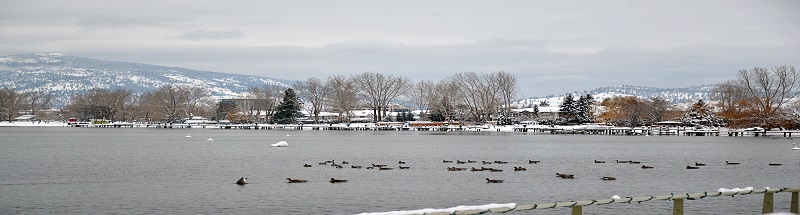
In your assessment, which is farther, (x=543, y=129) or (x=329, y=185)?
(x=543, y=129)

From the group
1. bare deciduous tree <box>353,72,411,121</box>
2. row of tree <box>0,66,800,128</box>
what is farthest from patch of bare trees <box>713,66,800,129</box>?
bare deciduous tree <box>353,72,411,121</box>

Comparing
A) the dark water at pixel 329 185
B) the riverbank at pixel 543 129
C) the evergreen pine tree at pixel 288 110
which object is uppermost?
the evergreen pine tree at pixel 288 110

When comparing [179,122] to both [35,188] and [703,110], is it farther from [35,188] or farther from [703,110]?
[35,188]

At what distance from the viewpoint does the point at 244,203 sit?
2770 centimetres

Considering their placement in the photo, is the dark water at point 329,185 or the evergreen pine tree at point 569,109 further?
the evergreen pine tree at point 569,109

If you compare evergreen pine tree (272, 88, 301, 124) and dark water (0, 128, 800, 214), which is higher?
evergreen pine tree (272, 88, 301, 124)

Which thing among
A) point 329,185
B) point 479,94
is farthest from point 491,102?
point 329,185

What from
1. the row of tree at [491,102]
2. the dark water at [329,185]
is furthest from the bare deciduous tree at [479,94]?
the dark water at [329,185]

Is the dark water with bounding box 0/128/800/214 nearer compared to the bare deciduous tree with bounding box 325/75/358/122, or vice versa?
the dark water with bounding box 0/128/800/214

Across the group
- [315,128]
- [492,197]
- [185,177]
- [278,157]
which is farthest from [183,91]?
[492,197]

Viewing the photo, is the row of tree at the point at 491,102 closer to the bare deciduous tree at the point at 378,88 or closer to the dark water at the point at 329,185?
the bare deciduous tree at the point at 378,88

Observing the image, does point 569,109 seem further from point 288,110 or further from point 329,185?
point 329,185

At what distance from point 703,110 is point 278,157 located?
93897mm

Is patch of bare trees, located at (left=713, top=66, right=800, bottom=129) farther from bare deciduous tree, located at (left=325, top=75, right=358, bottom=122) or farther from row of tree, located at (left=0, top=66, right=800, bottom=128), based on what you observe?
bare deciduous tree, located at (left=325, top=75, right=358, bottom=122)
